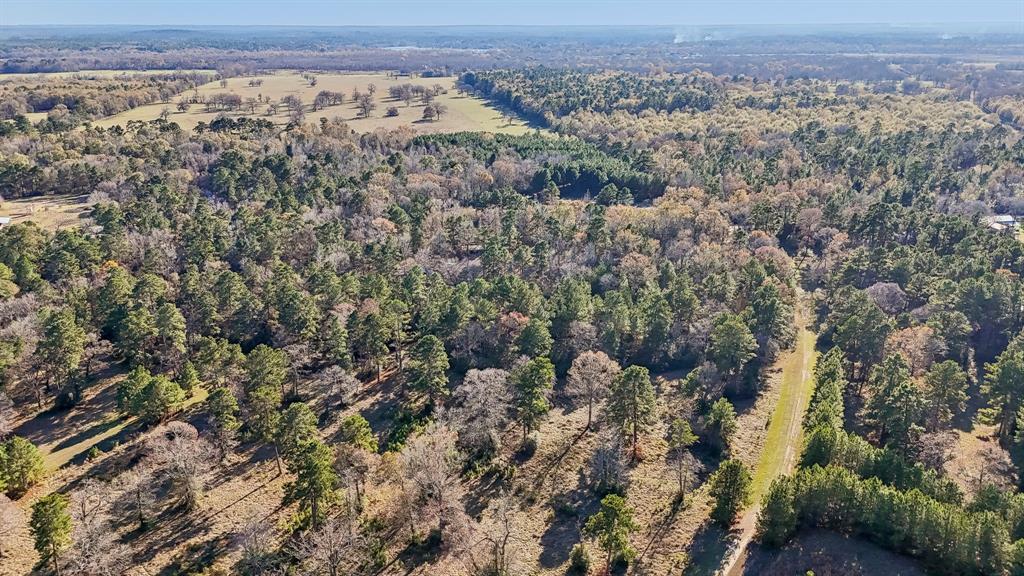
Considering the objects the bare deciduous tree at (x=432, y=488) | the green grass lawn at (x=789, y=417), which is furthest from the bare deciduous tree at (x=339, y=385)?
the green grass lawn at (x=789, y=417)

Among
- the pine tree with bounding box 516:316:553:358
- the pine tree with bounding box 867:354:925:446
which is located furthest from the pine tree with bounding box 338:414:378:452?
the pine tree with bounding box 867:354:925:446

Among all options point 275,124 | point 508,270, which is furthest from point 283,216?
point 275,124

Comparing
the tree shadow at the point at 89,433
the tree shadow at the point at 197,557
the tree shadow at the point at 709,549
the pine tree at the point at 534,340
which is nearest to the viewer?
the tree shadow at the point at 197,557

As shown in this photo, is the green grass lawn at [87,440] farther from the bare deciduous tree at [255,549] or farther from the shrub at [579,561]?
the shrub at [579,561]

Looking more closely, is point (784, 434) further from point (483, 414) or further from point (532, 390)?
point (483, 414)

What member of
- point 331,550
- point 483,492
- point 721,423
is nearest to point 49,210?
point 483,492

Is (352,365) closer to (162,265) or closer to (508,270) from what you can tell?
(508,270)
